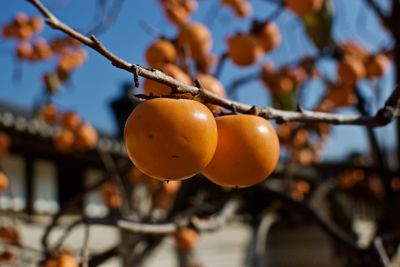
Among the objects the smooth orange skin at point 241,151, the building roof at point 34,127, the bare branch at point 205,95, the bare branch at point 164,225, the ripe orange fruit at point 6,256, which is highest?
the building roof at point 34,127

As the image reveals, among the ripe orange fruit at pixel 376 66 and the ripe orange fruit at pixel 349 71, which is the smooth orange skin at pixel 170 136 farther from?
the ripe orange fruit at pixel 376 66

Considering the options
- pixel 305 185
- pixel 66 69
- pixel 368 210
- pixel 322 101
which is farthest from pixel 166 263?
pixel 368 210

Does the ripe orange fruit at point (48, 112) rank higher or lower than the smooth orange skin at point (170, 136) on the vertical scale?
higher

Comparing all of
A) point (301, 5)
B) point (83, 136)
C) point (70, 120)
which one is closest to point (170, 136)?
point (301, 5)

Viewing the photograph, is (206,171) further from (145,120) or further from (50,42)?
(50,42)

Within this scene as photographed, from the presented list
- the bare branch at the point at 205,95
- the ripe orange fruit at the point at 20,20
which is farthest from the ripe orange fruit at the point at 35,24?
the bare branch at the point at 205,95

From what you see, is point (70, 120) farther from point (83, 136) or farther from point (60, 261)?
point (60, 261)
